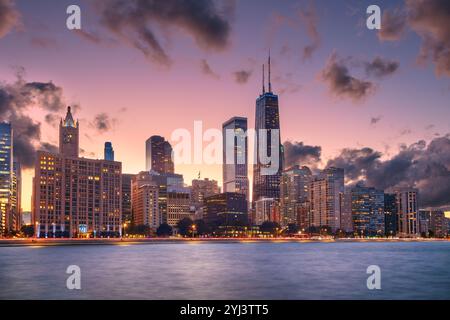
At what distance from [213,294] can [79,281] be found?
22057 mm

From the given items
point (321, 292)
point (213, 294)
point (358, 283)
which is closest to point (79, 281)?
point (213, 294)

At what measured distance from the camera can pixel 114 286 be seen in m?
67.2

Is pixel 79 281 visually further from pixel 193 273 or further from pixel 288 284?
pixel 288 284

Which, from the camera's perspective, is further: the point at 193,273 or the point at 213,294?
the point at 193,273

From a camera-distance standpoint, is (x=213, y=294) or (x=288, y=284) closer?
(x=213, y=294)

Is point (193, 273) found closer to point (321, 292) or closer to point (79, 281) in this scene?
point (79, 281)
